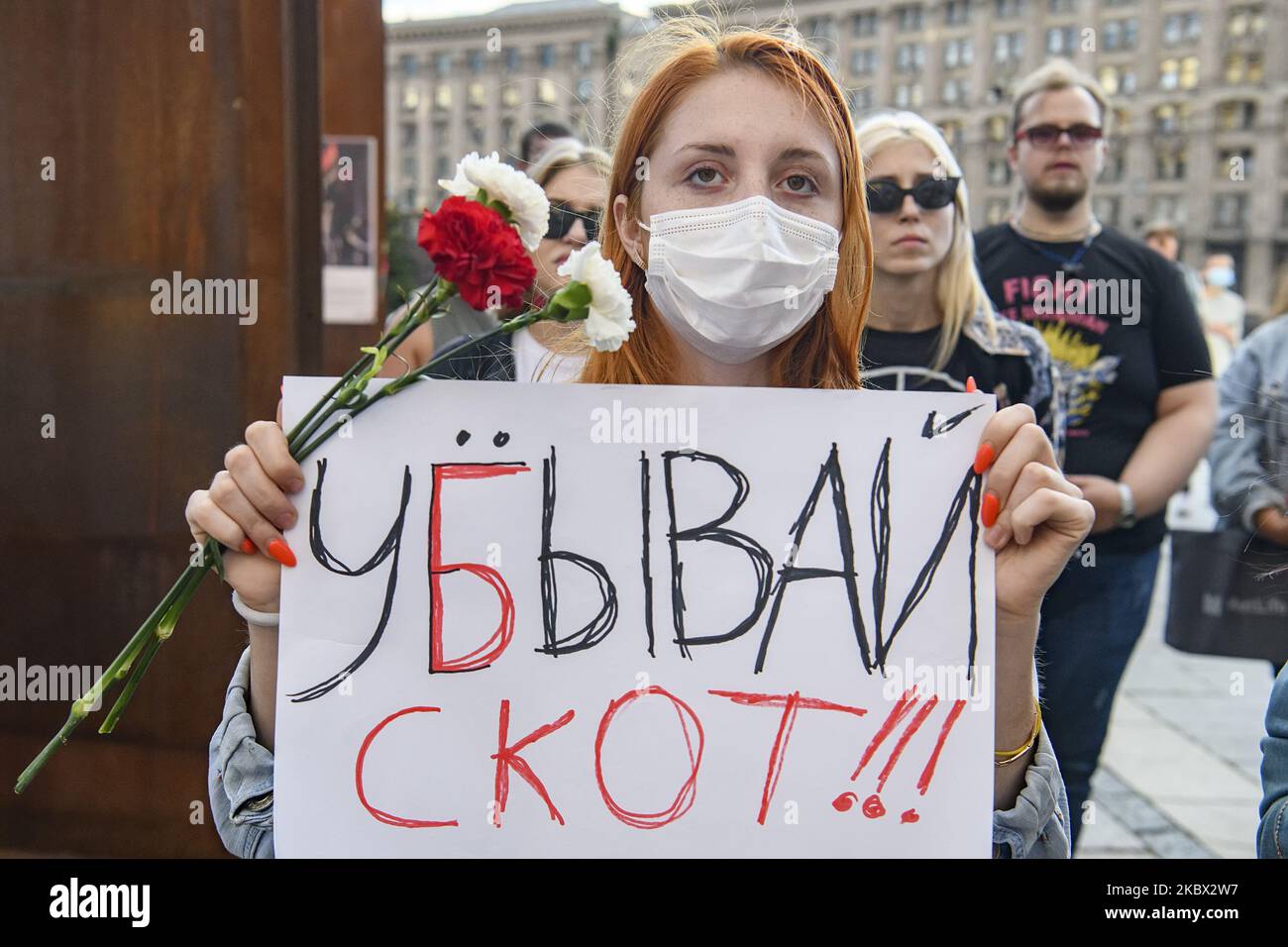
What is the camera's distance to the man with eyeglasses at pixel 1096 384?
364cm

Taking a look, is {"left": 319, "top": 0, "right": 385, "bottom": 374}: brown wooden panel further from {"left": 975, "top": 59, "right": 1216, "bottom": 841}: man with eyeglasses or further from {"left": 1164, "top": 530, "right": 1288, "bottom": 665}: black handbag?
{"left": 1164, "top": 530, "right": 1288, "bottom": 665}: black handbag

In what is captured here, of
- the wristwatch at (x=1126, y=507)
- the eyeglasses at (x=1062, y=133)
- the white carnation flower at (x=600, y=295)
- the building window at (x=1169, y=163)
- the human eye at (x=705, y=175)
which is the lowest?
the wristwatch at (x=1126, y=507)

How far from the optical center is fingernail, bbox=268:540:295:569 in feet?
4.80

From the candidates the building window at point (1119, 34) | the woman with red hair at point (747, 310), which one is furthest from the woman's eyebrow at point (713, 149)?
the building window at point (1119, 34)

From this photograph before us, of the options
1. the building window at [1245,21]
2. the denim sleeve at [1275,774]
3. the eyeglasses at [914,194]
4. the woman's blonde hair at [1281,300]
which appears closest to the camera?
the denim sleeve at [1275,774]

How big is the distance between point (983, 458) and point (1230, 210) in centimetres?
4415

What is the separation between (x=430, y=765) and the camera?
1.52 m

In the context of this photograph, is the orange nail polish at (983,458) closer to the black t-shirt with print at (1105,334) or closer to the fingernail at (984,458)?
the fingernail at (984,458)

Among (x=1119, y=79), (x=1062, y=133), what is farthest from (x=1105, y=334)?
(x=1119, y=79)

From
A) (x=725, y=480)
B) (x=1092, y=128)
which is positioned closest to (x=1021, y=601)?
(x=725, y=480)

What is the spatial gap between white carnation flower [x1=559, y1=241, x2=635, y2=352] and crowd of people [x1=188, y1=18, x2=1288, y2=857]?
321 mm

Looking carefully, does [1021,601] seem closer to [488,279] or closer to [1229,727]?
[488,279]

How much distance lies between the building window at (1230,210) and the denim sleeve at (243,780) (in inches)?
1605

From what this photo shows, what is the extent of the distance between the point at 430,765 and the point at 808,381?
0.74 metres
